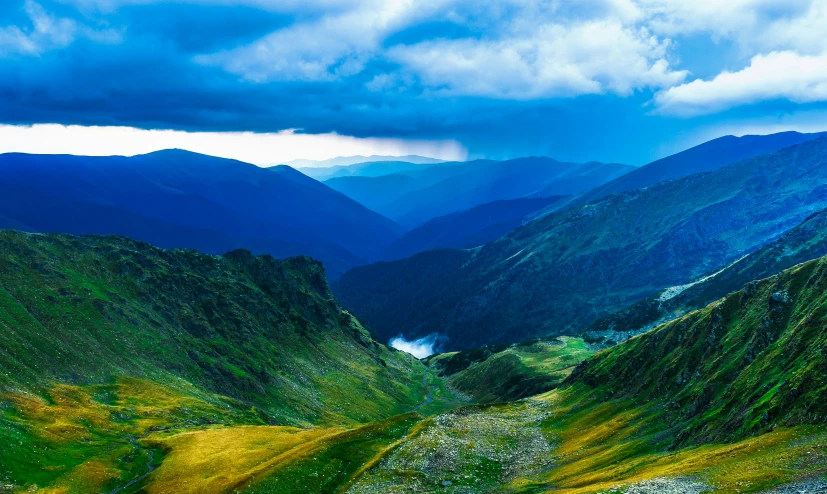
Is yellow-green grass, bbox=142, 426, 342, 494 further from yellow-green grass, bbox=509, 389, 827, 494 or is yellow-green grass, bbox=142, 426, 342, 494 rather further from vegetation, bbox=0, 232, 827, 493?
yellow-green grass, bbox=509, 389, 827, 494

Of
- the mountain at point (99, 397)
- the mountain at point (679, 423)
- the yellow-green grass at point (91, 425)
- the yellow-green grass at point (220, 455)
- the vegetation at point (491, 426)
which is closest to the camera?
the mountain at point (679, 423)

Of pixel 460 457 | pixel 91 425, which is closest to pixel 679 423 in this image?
pixel 460 457

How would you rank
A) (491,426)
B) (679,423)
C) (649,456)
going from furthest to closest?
(491,426) < (679,423) < (649,456)

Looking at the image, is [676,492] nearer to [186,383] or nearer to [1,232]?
[186,383]

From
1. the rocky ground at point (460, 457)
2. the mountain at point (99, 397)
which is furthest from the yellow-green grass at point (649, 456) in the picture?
Answer: the mountain at point (99, 397)

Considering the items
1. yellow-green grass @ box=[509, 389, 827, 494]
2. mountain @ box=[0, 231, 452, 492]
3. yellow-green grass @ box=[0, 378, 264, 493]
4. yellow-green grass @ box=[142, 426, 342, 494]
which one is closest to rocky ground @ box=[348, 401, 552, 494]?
yellow-green grass @ box=[509, 389, 827, 494]

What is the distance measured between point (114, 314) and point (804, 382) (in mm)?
190740

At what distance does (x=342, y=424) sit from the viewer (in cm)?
19712

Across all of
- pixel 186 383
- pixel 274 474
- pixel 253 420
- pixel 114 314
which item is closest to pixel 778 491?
pixel 274 474

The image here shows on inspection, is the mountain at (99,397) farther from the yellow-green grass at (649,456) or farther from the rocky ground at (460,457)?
the yellow-green grass at (649,456)

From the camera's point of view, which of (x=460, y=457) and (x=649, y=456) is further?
(x=460, y=457)

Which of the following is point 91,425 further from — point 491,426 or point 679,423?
point 679,423

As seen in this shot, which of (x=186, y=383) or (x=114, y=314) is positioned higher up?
(x=114, y=314)

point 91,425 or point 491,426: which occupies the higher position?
point 91,425
